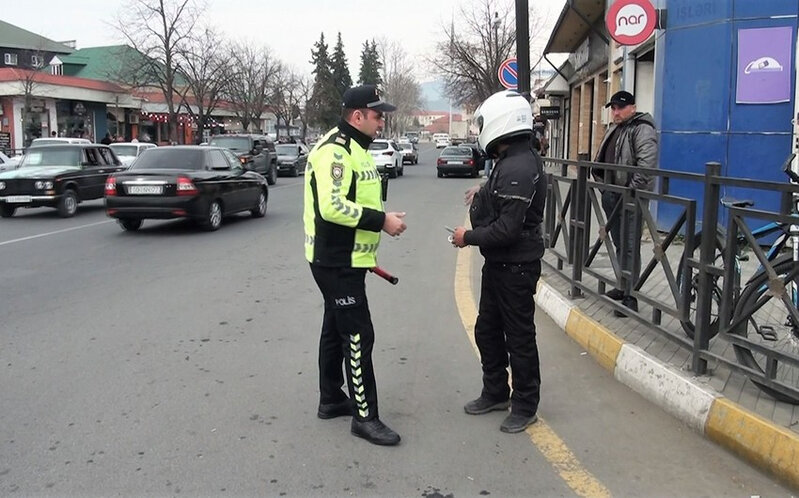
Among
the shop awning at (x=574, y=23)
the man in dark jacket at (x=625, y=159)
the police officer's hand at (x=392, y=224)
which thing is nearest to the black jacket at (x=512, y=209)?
the police officer's hand at (x=392, y=224)

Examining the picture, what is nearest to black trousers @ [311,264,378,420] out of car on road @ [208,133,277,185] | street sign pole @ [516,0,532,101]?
street sign pole @ [516,0,532,101]

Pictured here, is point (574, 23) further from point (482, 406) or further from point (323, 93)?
point (323, 93)

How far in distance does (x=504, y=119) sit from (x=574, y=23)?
787 inches

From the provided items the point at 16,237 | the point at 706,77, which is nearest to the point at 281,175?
the point at 16,237

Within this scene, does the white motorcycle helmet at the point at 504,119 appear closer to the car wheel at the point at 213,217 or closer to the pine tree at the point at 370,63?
the car wheel at the point at 213,217

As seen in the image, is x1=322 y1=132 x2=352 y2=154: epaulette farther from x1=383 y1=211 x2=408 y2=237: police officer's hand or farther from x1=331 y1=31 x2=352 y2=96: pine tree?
x1=331 y1=31 x2=352 y2=96: pine tree

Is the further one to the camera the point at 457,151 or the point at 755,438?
the point at 457,151

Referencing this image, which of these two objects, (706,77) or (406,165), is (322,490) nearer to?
(706,77)

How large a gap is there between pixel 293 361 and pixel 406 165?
41.8 metres

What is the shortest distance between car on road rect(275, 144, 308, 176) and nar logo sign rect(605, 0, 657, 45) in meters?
21.5

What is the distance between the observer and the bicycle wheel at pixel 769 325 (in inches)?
153

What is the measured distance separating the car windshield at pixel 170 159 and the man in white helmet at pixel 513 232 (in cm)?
922

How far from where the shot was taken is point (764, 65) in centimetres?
951

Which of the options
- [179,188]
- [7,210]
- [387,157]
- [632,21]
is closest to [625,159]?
[632,21]
